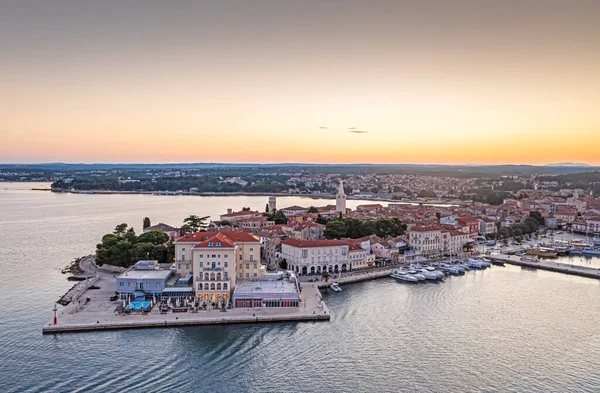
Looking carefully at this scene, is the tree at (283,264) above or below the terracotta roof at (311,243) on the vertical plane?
below

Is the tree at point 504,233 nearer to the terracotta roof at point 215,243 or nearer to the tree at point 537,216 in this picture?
the tree at point 537,216

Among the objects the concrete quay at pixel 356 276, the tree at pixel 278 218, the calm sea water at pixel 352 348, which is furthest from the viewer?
the tree at pixel 278 218

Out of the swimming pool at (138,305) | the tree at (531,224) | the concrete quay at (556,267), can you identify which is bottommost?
the concrete quay at (556,267)

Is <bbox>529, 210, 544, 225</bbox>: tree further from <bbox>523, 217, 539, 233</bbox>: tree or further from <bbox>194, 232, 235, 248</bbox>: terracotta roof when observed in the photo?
<bbox>194, 232, 235, 248</bbox>: terracotta roof

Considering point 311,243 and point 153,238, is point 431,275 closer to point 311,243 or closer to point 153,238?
point 311,243

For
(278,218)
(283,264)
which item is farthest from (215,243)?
(278,218)

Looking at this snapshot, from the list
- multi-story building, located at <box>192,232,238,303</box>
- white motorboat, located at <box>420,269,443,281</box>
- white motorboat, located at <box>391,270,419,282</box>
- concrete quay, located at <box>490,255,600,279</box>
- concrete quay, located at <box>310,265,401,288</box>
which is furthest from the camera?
concrete quay, located at <box>490,255,600,279</box>

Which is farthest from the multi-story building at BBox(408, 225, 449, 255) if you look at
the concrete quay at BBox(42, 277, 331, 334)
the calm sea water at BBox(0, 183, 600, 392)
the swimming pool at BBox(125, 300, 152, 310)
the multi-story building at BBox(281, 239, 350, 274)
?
the swimming pool at BBox(125, 300, 152, 310)

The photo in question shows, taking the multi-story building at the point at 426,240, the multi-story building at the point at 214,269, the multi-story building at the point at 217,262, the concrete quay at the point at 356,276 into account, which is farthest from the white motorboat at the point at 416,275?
the multi-story building at the point at 214,269
